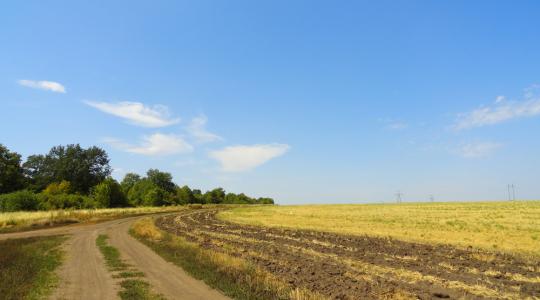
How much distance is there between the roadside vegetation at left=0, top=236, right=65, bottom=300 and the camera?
511 inches

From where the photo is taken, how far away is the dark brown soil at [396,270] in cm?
1375

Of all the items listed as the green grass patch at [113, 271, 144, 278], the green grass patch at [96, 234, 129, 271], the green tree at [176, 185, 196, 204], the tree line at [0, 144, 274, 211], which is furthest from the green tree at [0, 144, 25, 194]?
the green grass patch at [113, 271, 144, 278]

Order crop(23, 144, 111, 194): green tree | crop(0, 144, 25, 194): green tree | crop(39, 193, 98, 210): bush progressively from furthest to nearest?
crop(23, 144, 111, 194): green tree
crop(0, 144, 25, 194): green tree
crop(39, 193, 98, 210): bush

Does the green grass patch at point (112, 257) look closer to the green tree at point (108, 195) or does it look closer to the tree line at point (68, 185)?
the tree line at point (68, 185)

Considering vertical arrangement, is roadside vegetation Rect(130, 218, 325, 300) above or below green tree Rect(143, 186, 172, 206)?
below

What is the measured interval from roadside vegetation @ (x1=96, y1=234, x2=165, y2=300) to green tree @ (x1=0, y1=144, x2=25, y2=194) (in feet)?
315

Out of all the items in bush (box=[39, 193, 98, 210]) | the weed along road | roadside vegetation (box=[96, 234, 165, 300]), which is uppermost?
bush (box=[39, 193, 98, 210])

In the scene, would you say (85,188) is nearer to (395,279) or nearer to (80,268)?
(80,268)

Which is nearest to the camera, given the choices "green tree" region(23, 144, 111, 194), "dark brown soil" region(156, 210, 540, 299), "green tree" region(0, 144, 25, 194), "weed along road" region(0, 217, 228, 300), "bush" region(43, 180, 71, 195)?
"weed along road" region(0, 217, 228, 300)

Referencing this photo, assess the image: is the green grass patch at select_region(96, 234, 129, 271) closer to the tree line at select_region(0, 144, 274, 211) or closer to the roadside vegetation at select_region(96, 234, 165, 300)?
the roadside vegetation at select_region(96, 234, 165, 300)

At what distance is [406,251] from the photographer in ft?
77.2

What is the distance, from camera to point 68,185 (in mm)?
116000

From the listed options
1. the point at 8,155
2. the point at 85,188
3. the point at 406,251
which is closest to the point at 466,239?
the point at 406,251

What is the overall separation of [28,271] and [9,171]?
101 metres
